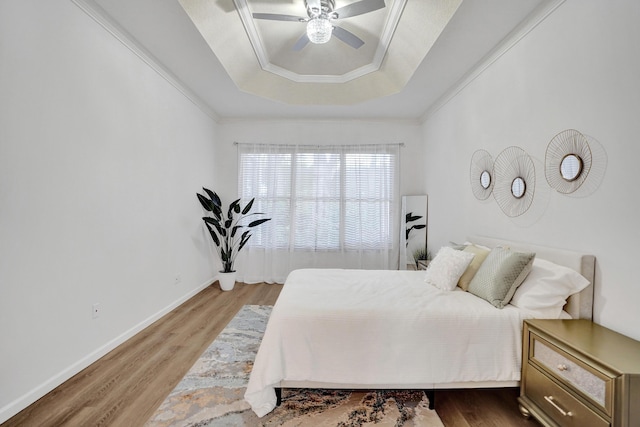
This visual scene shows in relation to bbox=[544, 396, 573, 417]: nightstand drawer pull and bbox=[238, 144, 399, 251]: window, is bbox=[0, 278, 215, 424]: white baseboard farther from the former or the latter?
bbox=[544, 396, 573, 417]: nightstand drawer pull

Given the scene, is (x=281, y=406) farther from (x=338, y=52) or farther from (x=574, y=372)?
(x=338, y=52)

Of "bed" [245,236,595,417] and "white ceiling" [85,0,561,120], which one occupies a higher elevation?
"white ceiling" [85,0,561,120]

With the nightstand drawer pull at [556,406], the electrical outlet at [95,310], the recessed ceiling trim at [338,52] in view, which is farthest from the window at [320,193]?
the nightstand drawer pull at [556,406]

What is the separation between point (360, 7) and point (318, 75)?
1664 mm

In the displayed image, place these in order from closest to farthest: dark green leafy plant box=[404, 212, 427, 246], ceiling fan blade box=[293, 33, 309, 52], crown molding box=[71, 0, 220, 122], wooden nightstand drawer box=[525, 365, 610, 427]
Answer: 1. wooden nightstand drawer box=[525, 365, 610, 427]
2. crown molding box=[71, 0, 220, 122]
3. ceiling fan blade box=[293, 33, 309, 52]
4. dark green leafy plant box=[404, 212, 427, 246]

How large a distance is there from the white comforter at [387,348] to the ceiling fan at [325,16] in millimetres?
2124

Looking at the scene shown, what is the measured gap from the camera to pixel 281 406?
69.9 inches

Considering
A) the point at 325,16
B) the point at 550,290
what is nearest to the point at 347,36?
the point at 325,16

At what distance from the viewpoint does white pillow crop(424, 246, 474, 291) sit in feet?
7.54

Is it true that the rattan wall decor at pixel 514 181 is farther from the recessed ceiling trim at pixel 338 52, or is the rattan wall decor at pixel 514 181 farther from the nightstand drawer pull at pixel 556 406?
the nightstand drawer pull at pixel 556 406

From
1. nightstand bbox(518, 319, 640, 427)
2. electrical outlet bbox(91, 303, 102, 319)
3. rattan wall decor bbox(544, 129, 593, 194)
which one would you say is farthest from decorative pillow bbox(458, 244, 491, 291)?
electrical outlet bbox(91, 303, 102, 319)

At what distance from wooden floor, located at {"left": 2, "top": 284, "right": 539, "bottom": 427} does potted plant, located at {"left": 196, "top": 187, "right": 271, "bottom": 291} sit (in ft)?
4.91

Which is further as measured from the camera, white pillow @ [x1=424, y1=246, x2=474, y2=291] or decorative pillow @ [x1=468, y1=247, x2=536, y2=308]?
white pillow @ [x1=424, y1=246, x2=474, y2=291]

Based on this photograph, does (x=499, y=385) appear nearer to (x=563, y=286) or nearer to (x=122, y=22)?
(x=563, y=286)
